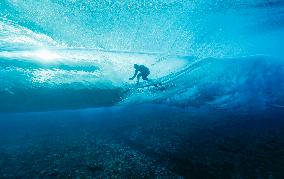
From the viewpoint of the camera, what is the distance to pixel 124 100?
281 inches

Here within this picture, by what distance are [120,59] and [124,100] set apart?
8.68 ft

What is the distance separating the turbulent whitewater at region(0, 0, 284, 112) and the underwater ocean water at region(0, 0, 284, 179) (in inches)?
1.4

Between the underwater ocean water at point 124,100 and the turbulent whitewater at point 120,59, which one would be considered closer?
the underwater ocean water at point 124,100

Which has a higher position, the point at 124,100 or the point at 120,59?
the point at 120,59

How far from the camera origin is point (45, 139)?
16.6 feet

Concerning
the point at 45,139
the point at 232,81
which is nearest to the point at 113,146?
the point at 45,139

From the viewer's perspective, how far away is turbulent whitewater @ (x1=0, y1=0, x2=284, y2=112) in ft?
21.3

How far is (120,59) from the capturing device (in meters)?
9.41

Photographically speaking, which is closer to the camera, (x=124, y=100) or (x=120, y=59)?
(x=124, y=100)

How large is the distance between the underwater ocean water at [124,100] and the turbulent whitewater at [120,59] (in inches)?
1.4

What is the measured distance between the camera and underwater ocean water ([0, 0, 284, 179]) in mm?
Result: 4078

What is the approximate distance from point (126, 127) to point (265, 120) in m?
3.20

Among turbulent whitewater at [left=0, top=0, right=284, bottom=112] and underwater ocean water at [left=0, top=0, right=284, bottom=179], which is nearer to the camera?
underwater ocean water at [left=0, top=0, right=284, bottom=179]

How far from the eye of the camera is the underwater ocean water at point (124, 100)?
4.08m
